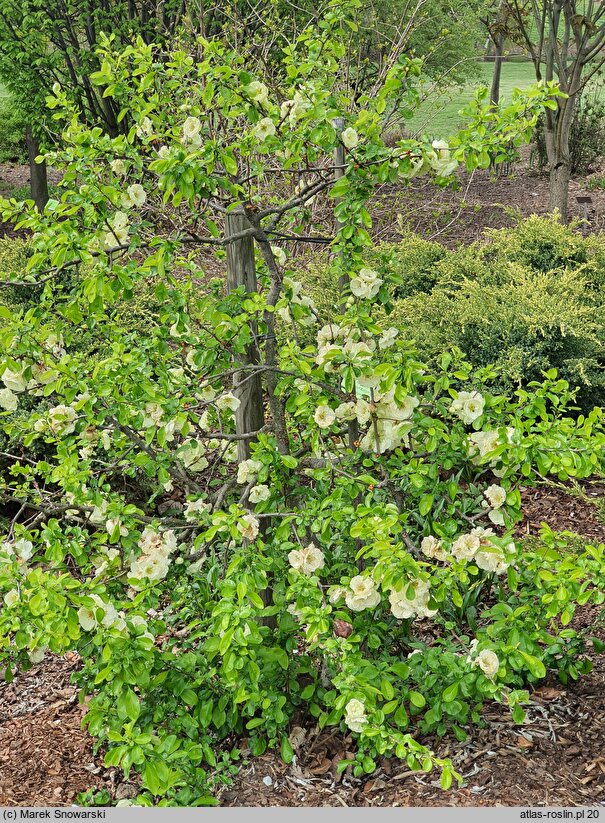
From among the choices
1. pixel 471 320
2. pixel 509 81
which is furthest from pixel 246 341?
pixel 509 81

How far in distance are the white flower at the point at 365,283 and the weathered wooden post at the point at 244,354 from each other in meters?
0.36

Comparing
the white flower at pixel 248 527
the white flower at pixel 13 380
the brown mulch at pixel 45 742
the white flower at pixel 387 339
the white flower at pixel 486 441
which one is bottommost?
the brown mulch at pixel 45 742

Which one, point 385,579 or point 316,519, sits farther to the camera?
point 316,519

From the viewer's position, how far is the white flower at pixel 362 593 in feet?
7.13

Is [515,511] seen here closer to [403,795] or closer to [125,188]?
[403,795]

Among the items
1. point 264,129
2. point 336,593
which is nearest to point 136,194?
point 264,129

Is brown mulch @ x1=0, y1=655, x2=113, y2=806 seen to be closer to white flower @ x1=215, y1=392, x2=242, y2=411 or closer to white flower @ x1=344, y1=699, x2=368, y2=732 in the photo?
white flower @ x1=344, y1=699, x2=368, y2=732

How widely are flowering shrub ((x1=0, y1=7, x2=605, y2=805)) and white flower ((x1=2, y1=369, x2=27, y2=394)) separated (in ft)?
0.03

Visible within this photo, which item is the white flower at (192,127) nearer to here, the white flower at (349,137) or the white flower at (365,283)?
the white flower at (349,137)

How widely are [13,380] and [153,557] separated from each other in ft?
2.06

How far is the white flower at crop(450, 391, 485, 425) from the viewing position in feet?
7.52

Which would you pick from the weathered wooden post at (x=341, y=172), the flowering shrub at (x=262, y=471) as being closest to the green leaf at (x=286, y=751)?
the flowering shrub at (x=262, y=471)

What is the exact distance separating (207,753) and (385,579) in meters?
0.77

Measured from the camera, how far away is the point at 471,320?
4.62 meters
